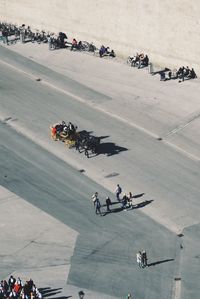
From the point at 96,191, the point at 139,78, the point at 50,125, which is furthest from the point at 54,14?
the point at 96,191

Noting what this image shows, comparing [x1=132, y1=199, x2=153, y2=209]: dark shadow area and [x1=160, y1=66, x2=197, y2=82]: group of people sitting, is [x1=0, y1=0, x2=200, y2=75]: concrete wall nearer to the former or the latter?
[x1=160, y1=66, x2=197, y2=82]: group of people sitting

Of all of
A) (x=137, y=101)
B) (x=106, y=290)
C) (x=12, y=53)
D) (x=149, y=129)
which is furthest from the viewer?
(x=12, y=53)

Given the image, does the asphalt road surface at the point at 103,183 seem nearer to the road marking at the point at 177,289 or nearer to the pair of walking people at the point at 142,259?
the road marking at the point at 177,289

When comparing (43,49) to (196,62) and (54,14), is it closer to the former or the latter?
(54,14)

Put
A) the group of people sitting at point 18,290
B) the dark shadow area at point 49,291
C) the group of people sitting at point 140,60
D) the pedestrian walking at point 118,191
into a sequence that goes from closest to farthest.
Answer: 1. the group of people sitting at point 18,290
2. the dark shadow area at point 49,291
3. the pedestrian walking at point 118,191
4. the group of people sitting at point 140,60

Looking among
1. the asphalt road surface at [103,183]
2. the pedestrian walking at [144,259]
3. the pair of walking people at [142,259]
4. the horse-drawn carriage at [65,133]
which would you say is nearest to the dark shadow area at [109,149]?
the asphalt road surface at [103,183]

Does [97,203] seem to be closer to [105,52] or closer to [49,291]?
[49,291]

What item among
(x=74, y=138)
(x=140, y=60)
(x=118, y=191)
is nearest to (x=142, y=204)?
(x=118, y=191)
